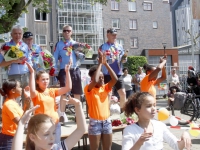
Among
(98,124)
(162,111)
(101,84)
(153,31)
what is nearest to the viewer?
(162,111)

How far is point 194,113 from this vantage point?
31.3 feet

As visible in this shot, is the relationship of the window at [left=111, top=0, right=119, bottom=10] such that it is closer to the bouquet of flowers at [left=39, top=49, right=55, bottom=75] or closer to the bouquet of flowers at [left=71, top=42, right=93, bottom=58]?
the bouquet of flowers at [left=71, top=42, right=93, bottom=58]

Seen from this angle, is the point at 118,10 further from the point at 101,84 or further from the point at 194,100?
the point at 101,84

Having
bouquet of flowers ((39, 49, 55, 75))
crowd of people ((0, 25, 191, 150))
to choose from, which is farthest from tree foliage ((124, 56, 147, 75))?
bouquet of flowers ((39, 49, 55, 75))

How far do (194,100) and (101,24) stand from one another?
95.3 ft

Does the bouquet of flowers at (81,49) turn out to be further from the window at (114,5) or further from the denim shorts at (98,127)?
the window at (114,5)

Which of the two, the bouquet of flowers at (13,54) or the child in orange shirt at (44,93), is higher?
the bouquet of flowers at (13,54)

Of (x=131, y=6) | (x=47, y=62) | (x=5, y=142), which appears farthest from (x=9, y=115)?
(x=131, y=6)

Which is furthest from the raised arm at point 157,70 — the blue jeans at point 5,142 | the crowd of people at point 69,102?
the blue jeans at point 5,142

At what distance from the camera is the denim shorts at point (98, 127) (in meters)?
4.47

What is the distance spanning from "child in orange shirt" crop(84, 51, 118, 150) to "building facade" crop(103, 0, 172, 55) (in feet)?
111

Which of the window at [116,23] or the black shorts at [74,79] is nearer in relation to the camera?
the black shorts at [74,79]

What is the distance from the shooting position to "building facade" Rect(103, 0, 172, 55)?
38969mm

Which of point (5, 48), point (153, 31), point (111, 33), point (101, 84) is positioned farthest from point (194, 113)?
point (153, 31)
